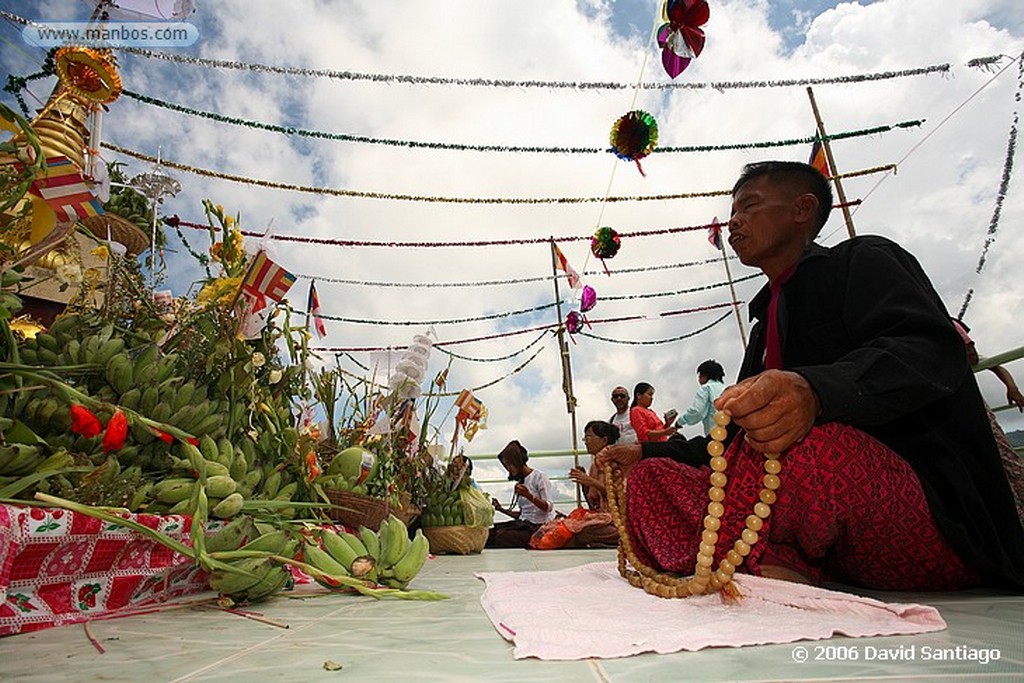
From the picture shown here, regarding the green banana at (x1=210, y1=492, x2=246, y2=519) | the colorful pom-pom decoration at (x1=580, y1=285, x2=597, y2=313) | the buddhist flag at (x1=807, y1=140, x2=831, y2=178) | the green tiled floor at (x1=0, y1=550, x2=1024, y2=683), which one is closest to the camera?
the green tiled floor at (x1=0, y1=550, x2=1024, y2=683)

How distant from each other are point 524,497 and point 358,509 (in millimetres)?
3327

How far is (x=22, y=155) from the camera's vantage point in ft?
3.81

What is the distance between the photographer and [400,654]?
33.7 inches

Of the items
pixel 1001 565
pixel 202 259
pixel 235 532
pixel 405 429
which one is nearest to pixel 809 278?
pixel 1001 565

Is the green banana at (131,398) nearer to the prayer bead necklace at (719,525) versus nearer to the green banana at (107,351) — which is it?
the green banana at (107,351)

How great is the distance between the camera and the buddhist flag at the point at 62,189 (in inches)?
49.3

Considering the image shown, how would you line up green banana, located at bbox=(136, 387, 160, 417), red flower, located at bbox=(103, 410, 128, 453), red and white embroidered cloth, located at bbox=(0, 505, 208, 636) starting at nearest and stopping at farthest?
red and white embroidered cloth, located at bbox=(0, 505, 208, 636) → red flower, located at bbox=(103, 410, 128, 453) → green banana, located at bbox=(136, 387, 160, 417)

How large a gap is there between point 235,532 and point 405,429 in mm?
2080

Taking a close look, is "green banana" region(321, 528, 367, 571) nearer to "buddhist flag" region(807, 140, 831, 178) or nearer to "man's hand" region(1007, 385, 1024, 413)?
"man's hand" region(1007, 385, 1024, 413)

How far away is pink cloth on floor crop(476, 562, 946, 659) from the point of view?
855mm

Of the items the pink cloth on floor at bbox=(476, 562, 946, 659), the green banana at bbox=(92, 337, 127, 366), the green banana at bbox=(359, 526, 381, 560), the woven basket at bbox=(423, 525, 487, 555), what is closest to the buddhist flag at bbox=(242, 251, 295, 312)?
the green banana at bbox=(92, 337, 127, 366)

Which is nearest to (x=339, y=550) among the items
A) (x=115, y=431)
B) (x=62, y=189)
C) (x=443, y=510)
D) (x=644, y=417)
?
(x=115, y=431)

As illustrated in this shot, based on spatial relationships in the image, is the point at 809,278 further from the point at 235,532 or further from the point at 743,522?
the point at 235,532

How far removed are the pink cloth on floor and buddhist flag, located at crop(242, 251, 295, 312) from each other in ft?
3.52
